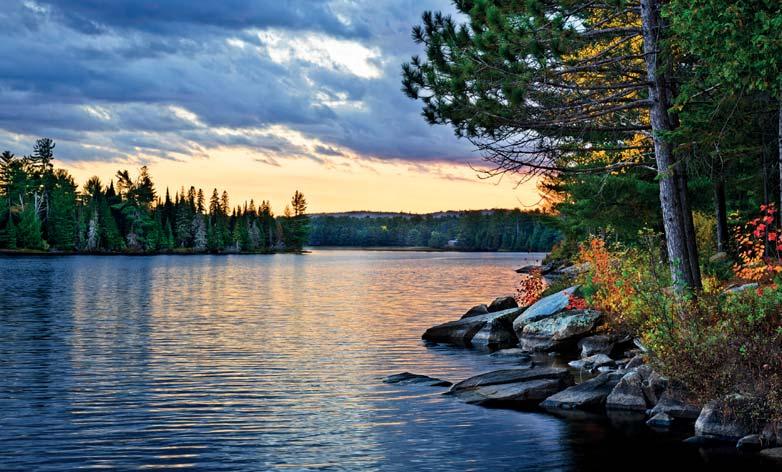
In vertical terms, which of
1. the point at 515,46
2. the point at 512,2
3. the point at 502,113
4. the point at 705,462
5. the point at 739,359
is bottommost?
the point at 705,462

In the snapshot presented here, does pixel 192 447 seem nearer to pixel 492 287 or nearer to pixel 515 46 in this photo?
pixel 515 46

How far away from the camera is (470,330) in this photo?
2792 centimetres

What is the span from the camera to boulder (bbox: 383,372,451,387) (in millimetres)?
18906

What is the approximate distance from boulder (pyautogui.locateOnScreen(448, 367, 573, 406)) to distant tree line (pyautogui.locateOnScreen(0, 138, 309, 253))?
13177cm

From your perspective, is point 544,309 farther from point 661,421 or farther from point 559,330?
point 661,421

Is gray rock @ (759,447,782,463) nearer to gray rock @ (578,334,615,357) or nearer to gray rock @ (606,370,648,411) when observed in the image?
gray rock @ (606,370,648,411)

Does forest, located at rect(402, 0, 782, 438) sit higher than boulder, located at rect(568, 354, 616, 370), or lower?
higher

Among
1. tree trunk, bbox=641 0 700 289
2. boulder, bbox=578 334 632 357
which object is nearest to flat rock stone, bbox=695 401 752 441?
tree trunk, bbox=641 0 700 289

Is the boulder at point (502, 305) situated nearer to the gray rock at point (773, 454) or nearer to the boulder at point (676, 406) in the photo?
the boulder at point (676, 406)

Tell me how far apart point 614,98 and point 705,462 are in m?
9.82

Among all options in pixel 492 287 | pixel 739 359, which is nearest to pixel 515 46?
pixel 739 359

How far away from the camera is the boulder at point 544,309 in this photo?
1008 inches

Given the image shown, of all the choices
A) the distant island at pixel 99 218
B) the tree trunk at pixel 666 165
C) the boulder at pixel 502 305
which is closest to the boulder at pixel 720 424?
the tree trunk at pixel 666 165

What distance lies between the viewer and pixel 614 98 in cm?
1919
